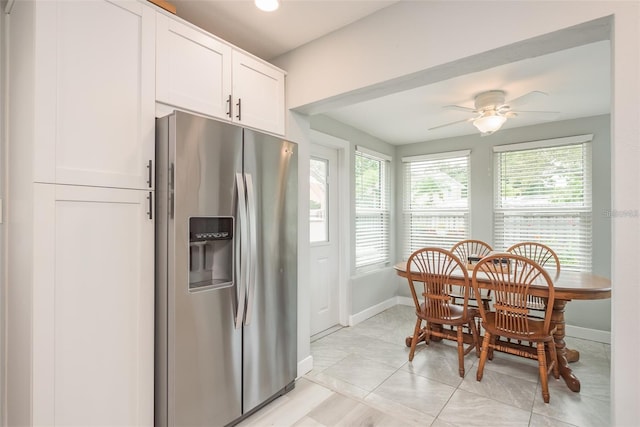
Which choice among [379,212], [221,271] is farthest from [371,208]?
[221,271]

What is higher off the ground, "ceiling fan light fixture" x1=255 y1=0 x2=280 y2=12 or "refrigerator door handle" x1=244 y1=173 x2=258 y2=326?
"ceiling fan light fixture" x1=255 y1=0 x2=280 y2=12

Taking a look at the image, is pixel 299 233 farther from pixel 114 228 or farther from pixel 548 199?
pixel 548 199

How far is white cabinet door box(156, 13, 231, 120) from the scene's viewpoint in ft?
5.84

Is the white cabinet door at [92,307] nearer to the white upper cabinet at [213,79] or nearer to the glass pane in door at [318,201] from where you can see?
the white upper cabinet at [213,79]

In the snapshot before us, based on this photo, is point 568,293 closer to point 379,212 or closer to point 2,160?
point 379,212

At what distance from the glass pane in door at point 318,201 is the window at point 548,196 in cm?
227

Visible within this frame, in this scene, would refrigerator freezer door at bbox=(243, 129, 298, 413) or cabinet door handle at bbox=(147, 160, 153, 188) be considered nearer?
cabinet door handle at bbox=(147, 160, 153, 188)

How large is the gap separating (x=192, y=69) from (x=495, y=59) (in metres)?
1.73

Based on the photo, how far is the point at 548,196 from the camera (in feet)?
12.5

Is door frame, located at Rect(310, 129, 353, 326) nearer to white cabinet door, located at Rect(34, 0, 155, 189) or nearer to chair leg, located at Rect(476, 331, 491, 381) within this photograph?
chair leg, located at Rect(476, 331, 491, 381)

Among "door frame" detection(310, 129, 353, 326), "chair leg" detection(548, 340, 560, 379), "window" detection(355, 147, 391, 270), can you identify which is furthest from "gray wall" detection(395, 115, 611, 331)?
"door frame" detection(310, 129, 353, 326)

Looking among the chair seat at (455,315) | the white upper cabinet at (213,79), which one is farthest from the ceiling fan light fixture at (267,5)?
the chair seat at (455,315)

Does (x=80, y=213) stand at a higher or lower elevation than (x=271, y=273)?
higher

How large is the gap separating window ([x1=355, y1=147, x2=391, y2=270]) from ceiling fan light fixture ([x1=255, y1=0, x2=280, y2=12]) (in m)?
2.35
